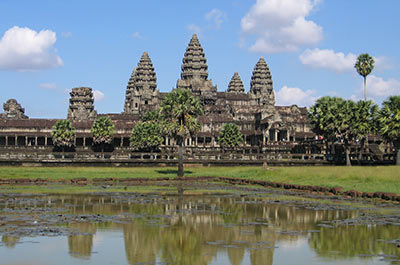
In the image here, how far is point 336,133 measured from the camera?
95.1 metres

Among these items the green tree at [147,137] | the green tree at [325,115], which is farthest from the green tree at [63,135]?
the green tree at [325,115]

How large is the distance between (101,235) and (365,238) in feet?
35.3

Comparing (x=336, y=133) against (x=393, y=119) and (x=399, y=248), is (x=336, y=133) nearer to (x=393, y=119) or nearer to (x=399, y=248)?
(x=393, y=119)

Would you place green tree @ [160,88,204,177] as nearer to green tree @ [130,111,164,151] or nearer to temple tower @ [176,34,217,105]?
green tree @ [130,111,164,151]

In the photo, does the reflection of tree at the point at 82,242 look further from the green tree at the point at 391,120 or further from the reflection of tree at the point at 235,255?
the green tree at the point at 391,120

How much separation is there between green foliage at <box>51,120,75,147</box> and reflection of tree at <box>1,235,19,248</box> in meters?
102

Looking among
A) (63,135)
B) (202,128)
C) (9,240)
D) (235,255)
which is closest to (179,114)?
(9,240)

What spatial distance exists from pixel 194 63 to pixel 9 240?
174867 mm

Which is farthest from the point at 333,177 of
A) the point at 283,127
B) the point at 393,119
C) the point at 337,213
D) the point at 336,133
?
the point at 283,127

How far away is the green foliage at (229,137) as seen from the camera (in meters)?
128

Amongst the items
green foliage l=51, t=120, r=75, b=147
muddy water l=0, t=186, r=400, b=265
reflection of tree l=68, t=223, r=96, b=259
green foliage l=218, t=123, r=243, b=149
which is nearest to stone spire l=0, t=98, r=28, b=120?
green foliage l=51, t=120, r=75, b=147

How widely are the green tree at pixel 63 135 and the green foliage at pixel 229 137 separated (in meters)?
30.5

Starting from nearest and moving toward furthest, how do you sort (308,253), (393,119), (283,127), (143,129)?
(308,253) → (393,119) → (143,129) → (283,127)

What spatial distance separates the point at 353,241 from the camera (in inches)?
962
